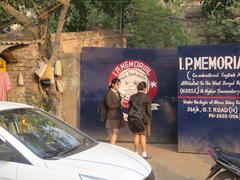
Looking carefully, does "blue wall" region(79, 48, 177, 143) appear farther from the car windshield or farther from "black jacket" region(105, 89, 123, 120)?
the car windshield

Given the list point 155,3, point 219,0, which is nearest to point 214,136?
point 219,0

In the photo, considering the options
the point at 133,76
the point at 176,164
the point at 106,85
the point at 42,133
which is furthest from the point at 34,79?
the point at 42,133

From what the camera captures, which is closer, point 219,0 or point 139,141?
point 139,141

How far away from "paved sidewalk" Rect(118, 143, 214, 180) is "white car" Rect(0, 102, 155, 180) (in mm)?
2647

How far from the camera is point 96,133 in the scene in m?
11.0

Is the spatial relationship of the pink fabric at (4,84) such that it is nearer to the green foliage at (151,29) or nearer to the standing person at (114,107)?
the standing person at (114,107)

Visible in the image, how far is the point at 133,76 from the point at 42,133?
5311mm

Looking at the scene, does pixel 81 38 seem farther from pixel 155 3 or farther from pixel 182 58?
pixel 155 3

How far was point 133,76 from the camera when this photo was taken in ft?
35.1

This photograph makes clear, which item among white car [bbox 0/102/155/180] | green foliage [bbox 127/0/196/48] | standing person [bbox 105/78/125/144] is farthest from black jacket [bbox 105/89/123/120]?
green foliage [bbox 127/0/196/48]

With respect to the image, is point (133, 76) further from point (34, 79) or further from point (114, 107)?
point (34, 79)

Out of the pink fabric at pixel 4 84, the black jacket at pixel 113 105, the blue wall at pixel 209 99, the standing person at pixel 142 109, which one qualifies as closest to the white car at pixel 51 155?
the standing person at pixel 142 109

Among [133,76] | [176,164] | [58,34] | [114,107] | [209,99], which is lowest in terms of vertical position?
[176,164]

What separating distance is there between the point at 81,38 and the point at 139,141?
5114 mm
